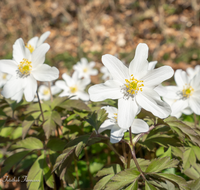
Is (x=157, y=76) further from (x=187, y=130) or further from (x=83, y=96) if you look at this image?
(x=83, y=96)

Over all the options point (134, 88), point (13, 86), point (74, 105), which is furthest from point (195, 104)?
point (13, 86)

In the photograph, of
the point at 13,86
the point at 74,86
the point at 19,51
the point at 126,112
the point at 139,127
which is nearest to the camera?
the point at 126,112

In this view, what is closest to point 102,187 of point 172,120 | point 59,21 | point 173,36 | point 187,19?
point 172,120

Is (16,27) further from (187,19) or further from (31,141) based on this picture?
(31,141)

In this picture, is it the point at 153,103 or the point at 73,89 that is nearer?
the point at 153,103

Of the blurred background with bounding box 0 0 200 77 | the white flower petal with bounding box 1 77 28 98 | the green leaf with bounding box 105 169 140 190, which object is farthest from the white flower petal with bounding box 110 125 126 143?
the blurred background with bounding box 0 0 200 77

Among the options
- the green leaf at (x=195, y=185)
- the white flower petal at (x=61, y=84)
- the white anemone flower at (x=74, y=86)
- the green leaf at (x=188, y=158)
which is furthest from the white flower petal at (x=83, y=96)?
the green leaf at (x=195, y=185)

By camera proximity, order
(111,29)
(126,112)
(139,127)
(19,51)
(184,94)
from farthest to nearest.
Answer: (111,29)
(184,94)
(19,51)
(139,127)
(126,112)

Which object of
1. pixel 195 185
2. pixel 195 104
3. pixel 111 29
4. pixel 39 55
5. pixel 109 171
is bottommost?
pixel 195 185
